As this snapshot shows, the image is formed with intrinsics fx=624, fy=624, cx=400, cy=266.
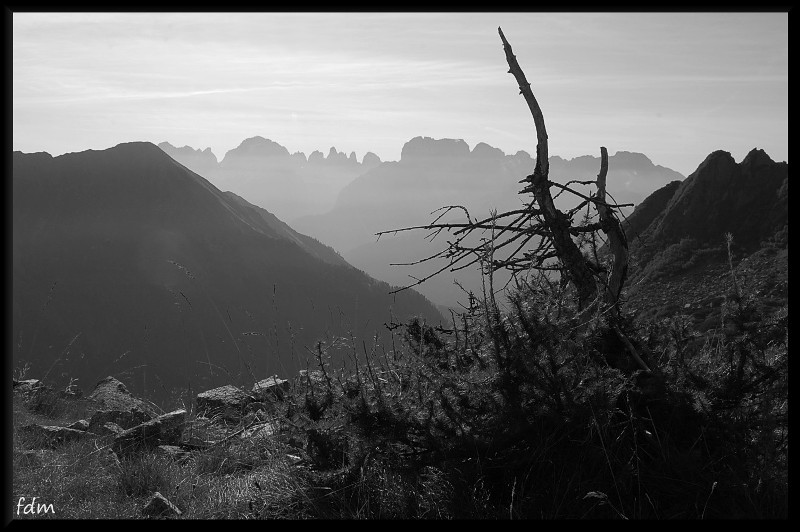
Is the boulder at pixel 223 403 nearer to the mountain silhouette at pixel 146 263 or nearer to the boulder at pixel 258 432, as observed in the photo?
the boulder at pixel 258 432

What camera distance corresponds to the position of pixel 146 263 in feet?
288

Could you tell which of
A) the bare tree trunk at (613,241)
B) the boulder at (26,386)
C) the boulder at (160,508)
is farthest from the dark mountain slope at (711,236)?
the boulder at (26,386)

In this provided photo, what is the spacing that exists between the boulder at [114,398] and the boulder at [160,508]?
12.3 ft

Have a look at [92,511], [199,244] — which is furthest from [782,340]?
[199,244]

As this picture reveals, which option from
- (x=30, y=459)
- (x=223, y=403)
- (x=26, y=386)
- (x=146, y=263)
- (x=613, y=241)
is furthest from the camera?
Result: (x=146, y=263)

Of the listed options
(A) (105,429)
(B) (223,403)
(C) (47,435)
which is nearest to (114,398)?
(B) (223,403)

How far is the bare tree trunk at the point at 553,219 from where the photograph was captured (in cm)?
421

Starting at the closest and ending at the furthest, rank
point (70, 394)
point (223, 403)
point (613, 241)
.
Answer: point (613, 241) < point (223, 403) < point (70, 394)

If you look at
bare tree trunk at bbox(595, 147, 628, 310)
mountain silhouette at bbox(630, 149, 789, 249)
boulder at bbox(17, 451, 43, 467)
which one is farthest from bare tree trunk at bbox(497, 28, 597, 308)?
mountain silhouette at bbox(630, 149, 789, 249)

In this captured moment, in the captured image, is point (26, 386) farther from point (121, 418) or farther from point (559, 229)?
point (559, 229)

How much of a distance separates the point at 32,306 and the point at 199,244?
1095 inches

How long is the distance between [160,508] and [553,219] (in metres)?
3.02

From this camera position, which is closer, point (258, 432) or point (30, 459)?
point (30, 459)

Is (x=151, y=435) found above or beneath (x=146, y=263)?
above
